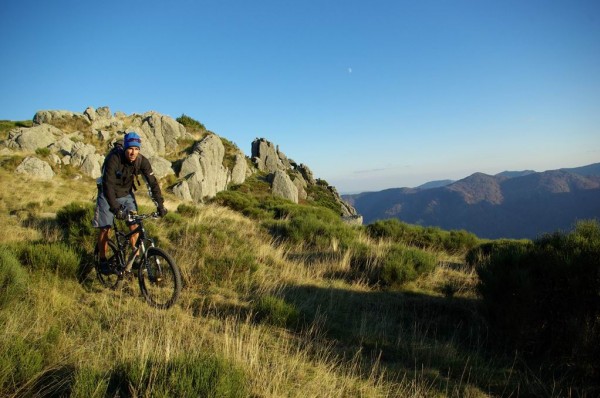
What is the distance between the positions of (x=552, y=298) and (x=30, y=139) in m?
30.5

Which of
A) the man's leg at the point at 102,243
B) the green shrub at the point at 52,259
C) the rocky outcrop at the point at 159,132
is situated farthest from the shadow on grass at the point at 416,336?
the rocky outcrop at the point at 159,132

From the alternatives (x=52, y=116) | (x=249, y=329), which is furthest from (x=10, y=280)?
(x=52, y=116)

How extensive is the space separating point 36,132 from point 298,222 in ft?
75.7

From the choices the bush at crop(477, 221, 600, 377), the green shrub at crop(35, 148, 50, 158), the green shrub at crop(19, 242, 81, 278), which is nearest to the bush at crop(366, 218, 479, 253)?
the bush at crop(477, 221, 600, 377)

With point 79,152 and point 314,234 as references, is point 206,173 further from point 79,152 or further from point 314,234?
point 314,234

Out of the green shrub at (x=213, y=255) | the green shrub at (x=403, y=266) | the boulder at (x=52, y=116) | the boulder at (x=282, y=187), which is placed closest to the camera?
the green shrub at (x=213, y=255)

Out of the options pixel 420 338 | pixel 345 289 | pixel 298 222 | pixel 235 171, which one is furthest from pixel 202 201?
pixel 420 338

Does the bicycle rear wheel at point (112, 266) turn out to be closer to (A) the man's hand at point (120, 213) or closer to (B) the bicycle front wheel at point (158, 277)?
(B) the bicycle front wheel at point (158, 277)

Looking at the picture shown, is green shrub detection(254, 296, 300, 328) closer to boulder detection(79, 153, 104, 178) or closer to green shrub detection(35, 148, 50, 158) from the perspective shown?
boulder detection(79, 153, 104, 178)

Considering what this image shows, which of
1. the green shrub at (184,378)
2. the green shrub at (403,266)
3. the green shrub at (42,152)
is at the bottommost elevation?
the green shrub at (403,266)

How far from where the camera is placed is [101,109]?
32.6 metres

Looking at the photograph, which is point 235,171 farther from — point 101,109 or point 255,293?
point 255,293

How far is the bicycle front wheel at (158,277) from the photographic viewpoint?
18.0 feet

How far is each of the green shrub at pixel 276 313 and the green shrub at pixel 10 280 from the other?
11.4 feet
